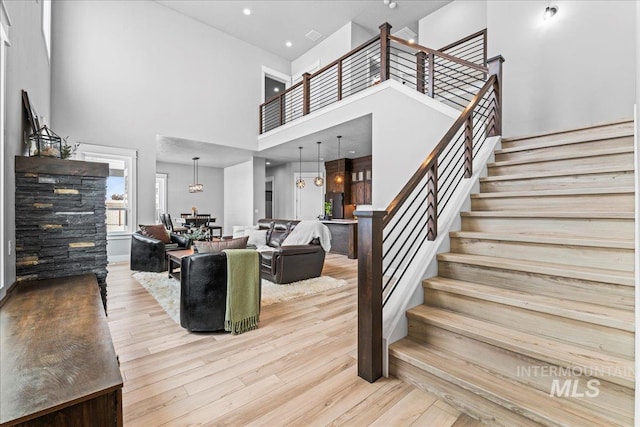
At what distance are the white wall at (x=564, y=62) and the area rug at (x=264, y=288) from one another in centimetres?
399

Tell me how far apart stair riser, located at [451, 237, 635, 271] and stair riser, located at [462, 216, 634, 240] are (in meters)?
0.22

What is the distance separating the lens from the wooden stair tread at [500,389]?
4.43ft

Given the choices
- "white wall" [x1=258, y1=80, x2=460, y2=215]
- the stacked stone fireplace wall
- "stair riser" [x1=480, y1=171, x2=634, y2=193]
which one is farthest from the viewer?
"white wall" [x1=258, y1=80, x2=460, y2=215]

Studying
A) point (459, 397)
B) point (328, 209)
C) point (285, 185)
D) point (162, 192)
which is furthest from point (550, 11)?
point (162, 192)

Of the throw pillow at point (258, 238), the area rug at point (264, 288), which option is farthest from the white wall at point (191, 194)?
the area rug at point (264, 288)

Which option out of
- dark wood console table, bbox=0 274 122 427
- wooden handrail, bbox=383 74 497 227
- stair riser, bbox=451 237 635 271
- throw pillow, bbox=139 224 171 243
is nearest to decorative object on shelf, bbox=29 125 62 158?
dark wood console table, bbox=0 274 122 427

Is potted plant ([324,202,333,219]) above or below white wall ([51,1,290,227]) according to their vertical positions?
below

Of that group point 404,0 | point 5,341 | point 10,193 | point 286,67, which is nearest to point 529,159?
point 5,341

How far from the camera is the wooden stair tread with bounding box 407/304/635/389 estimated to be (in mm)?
1388

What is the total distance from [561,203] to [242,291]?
2.87m

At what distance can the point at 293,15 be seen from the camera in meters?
7.16

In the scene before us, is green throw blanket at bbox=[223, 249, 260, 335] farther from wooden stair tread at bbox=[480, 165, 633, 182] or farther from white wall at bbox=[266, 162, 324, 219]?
white wall at bbox=[266, 162, 324, 219]

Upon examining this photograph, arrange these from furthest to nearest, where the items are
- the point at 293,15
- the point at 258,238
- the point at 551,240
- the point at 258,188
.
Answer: the point at 258,188 < the point at 293,15 < the point at 258,238 < the point at 551,240

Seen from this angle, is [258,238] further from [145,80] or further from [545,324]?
[545,324]
